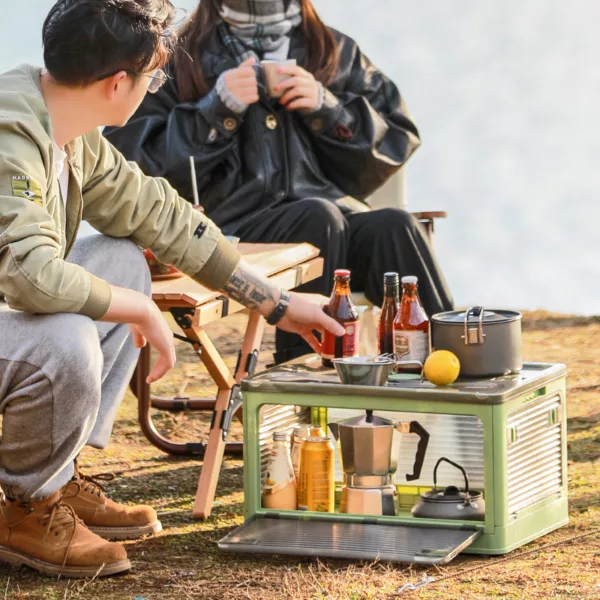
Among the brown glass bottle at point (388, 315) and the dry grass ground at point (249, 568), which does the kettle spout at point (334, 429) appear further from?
the dry grass ground at point (249, 568)

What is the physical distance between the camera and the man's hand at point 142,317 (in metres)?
2.60

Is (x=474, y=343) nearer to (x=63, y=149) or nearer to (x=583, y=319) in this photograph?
(x=63, y=149)

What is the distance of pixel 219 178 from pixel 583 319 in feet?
11.8

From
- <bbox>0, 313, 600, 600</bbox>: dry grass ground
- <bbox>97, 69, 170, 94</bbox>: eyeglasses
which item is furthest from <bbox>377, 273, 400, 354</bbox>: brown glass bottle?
<bbox>97, 69, 170, 94</bbox>: eyeglasses

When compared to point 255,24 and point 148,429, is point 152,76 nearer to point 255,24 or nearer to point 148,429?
point 148,429

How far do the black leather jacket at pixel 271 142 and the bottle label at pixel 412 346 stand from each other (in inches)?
58.5

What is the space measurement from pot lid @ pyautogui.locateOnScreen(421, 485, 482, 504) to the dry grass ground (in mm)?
166

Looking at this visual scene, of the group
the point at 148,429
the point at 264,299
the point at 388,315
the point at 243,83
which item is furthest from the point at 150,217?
the point at 243,83

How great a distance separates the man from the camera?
8.22 feet

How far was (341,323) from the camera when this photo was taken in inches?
128

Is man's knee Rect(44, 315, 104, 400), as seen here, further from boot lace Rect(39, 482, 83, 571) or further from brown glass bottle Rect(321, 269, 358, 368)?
brown glass bottle Rect(321, 269, 358, 368)

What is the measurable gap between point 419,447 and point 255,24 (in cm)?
212

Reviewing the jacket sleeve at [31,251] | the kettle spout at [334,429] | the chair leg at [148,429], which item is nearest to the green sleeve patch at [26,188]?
the jacket sleeve at [31,251]

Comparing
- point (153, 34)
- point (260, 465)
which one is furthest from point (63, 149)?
point (260, 465)
